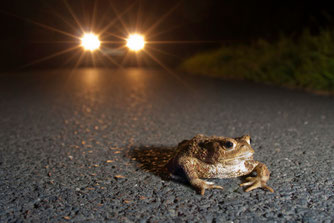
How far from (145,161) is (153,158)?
0.39 feet

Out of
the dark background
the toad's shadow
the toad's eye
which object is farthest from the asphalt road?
the dark background

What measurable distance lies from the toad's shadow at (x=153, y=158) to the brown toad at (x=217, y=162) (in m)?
→ 0.23

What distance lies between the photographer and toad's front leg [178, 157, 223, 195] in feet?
8.80

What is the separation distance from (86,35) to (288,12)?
16.1m

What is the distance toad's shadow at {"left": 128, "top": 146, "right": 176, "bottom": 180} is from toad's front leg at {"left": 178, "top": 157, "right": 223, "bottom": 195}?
0.24m

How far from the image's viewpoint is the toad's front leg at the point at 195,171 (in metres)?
2.68

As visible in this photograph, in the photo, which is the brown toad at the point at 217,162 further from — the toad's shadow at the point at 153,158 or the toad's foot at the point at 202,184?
the toad's shadow at the point at 153,158

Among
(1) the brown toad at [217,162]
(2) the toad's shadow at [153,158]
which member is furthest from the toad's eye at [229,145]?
(2) the toad's shadow at [153,158]

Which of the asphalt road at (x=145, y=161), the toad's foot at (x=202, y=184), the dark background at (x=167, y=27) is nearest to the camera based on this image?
the asphalt road at (x=145, y=161)

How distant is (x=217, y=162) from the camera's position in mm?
2736

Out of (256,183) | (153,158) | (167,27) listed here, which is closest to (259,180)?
(256,183)

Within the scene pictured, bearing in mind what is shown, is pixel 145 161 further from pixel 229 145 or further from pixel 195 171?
pixel 229 145

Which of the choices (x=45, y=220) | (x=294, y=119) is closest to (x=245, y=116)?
Answer: (x=294, y=119)

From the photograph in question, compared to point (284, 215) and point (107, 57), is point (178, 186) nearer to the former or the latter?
point (284, 215)
